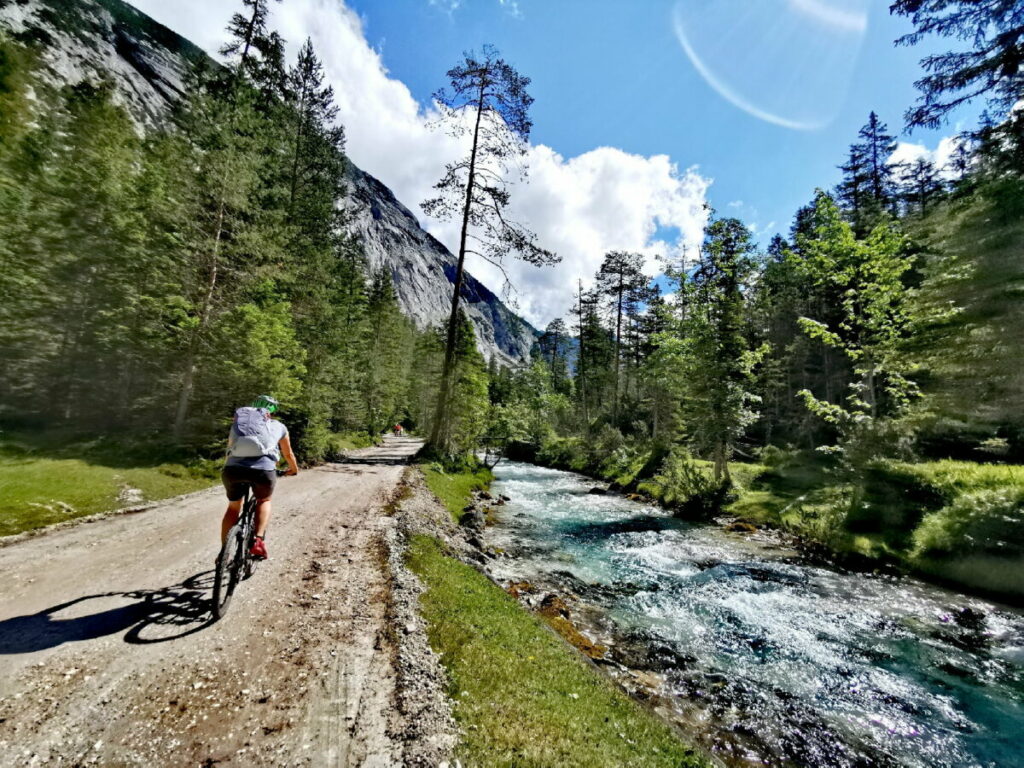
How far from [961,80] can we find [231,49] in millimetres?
30784

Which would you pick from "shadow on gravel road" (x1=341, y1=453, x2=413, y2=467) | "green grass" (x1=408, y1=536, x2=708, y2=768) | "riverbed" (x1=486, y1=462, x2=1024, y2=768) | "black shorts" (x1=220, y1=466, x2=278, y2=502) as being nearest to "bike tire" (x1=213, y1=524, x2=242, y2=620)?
"black shorts" (x1=220, y1=466, x2=278, y2=502)

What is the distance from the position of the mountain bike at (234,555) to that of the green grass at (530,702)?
103 inches

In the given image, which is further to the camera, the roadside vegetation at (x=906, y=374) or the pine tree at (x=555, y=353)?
the pine tree at (x=555, y=353)

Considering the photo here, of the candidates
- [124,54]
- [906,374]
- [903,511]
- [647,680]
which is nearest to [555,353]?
[906,374]

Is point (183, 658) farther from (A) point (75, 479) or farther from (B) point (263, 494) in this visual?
(A) point (75, 479)

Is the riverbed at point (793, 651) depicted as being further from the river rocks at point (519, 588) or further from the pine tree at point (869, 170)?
the pine tree at point (869, 170)

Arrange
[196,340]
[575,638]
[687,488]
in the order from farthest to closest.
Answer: [687,488] → [196,340] → [575,638]

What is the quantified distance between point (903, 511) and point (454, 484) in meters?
16.5

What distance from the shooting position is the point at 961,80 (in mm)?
11641

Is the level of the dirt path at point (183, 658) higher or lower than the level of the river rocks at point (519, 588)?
higher

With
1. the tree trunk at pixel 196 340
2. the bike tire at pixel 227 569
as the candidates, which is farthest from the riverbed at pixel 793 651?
the tree trunk at pixel 196 340

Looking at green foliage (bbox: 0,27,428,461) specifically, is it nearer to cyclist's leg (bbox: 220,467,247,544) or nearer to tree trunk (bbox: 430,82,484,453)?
tree trunk (bbox: 430,82,484,453)

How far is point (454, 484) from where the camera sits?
2050 cm

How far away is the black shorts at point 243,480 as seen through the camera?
5734mm
